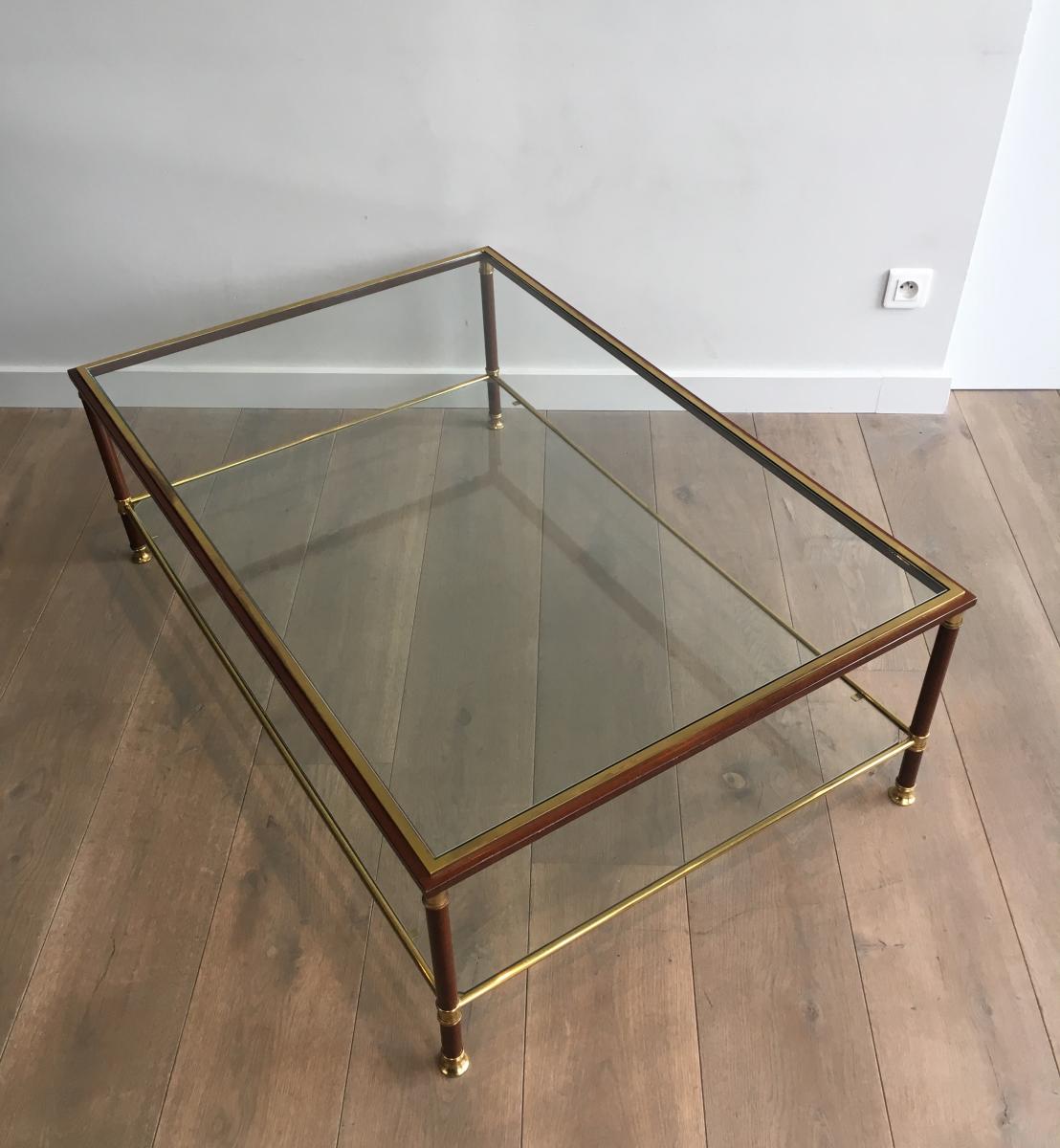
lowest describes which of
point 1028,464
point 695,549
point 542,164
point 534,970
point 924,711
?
point 534,970

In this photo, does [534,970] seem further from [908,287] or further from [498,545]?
[908,287]

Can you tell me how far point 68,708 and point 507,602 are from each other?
0.79 meters

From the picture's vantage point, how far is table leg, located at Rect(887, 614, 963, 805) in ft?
4.77

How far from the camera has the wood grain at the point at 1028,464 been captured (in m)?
2.07

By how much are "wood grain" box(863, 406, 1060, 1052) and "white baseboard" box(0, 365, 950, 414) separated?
81 millimetres

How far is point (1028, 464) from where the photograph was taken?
7.52ft

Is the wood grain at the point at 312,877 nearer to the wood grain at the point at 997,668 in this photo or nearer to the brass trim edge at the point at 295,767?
the brass trim edge at the point at 295,767

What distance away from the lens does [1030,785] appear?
170 cm

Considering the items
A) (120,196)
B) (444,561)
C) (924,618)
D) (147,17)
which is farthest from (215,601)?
Result: (924,618)

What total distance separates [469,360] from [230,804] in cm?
89

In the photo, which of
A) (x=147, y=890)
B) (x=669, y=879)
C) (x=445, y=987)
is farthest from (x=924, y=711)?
(x=147, y=890)

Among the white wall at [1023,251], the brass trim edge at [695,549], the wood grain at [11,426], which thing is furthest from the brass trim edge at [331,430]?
the white wall at [1023,251]

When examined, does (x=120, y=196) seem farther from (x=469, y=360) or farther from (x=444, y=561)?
(x=444, y=561)

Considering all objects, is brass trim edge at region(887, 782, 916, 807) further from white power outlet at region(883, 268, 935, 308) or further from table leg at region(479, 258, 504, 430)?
white power outlet at region(883, 268, 935, 308)
